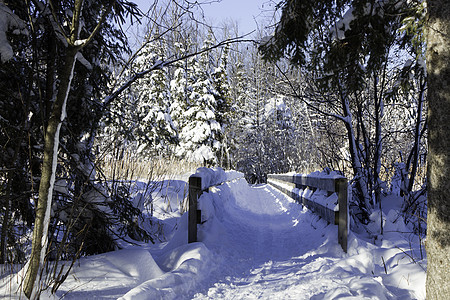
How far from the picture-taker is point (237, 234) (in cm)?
573

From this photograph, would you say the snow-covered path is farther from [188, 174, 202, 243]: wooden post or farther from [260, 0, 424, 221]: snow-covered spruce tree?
[260, 0, 424, 221]: snow-covered spruce tree

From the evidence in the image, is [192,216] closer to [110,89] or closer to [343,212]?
[343,212]

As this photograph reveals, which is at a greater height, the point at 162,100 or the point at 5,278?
the point at 162,100

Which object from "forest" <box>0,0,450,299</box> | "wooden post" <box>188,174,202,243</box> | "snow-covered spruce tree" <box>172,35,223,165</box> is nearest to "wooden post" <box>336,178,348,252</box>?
"forest" <box>0,0,450,299</box>

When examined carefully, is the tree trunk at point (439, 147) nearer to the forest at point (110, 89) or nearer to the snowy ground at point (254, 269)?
the forest at point (110, 89)

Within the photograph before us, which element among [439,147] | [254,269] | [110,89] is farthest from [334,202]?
[110,89]

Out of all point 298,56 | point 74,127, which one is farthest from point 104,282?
point 298,56

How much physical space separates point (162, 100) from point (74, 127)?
22163 mm

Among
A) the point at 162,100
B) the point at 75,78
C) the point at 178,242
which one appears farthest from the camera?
the point at 162,100

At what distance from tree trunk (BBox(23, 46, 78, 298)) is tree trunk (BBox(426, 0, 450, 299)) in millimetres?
2577

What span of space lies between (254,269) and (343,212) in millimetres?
1433

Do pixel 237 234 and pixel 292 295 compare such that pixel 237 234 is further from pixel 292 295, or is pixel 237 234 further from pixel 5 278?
pixel 5 278

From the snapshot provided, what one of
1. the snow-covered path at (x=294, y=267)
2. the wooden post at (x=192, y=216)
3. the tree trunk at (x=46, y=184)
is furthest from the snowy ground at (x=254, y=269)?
the tree trunk at (x=46, y=184)

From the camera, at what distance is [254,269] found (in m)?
3.91
